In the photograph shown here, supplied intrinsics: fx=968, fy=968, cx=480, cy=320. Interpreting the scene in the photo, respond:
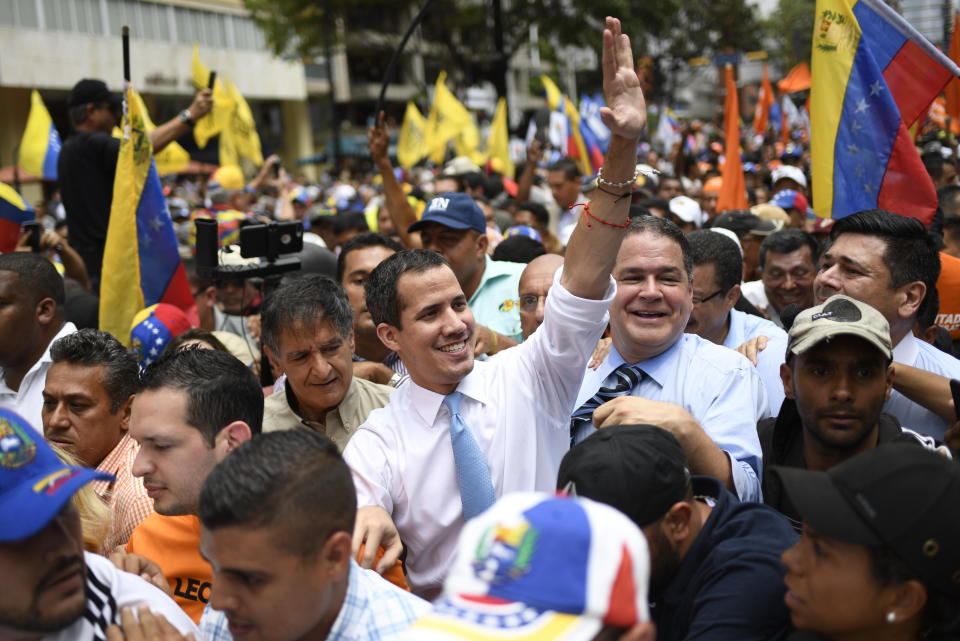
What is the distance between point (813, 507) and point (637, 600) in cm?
63

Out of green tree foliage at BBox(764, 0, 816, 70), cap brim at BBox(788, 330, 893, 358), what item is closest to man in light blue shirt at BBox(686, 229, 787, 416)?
cap brim at BBox(788, 330, 893, 358)

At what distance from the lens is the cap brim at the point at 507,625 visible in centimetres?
153

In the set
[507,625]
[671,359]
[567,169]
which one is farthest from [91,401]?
[567,169]

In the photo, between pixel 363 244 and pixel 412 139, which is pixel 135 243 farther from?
pixel 412 139

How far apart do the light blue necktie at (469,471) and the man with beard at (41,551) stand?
1099 millimetres

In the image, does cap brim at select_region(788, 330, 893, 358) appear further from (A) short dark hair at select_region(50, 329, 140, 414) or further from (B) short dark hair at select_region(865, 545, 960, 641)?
(A) short dark hair at select_region(50, 329, 140, 414)

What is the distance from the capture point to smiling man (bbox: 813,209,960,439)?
146 inches

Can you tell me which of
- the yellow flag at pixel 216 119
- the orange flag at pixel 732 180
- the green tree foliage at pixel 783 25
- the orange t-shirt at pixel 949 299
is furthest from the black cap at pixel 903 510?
the green tree foliage at pixel 783 25

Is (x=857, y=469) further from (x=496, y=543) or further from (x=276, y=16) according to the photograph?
(x=276, y=16)

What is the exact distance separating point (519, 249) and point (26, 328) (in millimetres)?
3170

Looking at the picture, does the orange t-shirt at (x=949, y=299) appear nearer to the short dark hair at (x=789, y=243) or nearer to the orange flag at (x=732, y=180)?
the short dark hair at (x=789, y=243)

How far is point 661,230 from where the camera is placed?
365 cm

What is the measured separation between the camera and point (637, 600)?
162cm

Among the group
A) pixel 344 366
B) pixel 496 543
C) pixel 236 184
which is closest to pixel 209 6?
pixel 236 184
